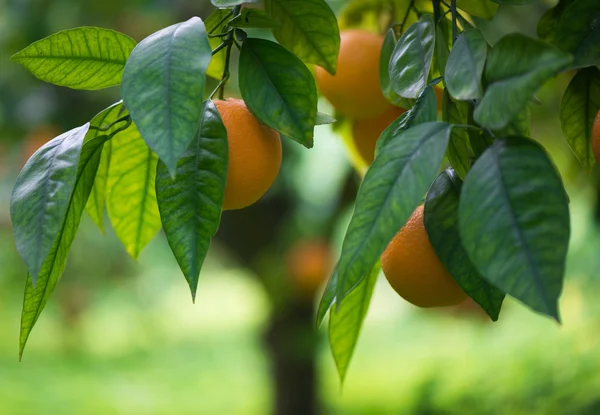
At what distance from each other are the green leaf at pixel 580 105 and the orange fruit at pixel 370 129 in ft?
0.45

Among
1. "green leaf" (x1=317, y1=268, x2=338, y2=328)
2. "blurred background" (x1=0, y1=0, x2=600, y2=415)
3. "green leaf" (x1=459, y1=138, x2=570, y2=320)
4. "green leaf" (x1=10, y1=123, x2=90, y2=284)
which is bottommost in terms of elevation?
"blurred background" (x1=0, y1=0, x2=600, y2=415)

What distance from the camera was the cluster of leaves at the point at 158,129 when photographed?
334 mm

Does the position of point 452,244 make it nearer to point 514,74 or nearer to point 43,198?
point 514,74

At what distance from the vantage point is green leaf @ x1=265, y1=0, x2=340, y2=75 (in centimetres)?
48

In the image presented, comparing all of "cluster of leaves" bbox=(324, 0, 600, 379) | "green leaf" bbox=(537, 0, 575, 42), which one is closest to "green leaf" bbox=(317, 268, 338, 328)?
"cluster of leaves" bbox=(324, 0, 600, 379)

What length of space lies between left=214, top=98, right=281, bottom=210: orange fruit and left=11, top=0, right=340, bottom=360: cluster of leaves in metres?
0.02

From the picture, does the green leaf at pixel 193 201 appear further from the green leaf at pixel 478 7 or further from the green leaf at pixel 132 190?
the green leaf at pixel 478 7

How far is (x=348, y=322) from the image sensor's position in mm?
479

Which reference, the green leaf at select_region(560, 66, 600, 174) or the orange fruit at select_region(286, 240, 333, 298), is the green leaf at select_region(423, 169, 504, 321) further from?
the orange fruit at select_region(286, 240, 333, 298)

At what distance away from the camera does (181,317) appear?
920cm

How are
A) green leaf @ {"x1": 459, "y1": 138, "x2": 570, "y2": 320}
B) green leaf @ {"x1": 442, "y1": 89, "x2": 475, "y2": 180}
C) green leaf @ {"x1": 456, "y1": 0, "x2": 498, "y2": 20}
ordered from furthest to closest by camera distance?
green leaf @ {"x1": 456, "y1": 0, "x2": 498, "y2": 20} → green leaf @ {"x1": 442, "y1": 89, "x2": 475, "y2": 180} → green leaf @ {"x1": 459, "y1": 138, "x2": 570, "y2": 320}

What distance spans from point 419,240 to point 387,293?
24.0 ft

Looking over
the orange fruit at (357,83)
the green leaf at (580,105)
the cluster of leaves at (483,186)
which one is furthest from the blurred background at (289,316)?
the cluster of leaves at (483,186)

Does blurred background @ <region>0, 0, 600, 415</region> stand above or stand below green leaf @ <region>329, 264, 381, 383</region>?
below
